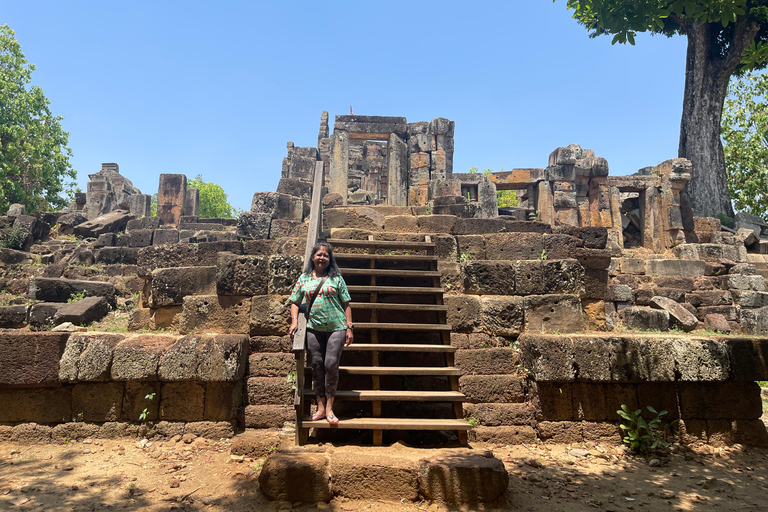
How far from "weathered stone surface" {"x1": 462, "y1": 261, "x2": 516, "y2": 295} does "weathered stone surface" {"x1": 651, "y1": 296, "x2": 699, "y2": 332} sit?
249 inches

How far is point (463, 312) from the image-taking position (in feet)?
16.7

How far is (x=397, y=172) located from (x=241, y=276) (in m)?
11.4

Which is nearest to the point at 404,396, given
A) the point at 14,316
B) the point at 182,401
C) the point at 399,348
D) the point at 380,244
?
the point at 399,348

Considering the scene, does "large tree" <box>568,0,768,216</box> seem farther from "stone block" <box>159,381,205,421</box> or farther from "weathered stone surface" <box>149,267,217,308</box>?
"stone block" <box>159,381,205,421</box>

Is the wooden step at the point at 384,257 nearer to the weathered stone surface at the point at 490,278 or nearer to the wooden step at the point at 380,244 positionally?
the wooden step at the point at 380,244

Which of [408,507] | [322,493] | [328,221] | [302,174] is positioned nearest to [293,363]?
[322,493]

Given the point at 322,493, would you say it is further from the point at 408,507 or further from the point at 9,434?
the point at 9,434

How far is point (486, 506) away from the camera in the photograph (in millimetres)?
3262

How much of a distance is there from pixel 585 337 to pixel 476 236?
2.13 m

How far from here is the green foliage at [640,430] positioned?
169 inches

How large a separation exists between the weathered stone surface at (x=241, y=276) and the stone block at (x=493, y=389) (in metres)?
2.47

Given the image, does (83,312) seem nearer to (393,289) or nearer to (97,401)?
(97,401)

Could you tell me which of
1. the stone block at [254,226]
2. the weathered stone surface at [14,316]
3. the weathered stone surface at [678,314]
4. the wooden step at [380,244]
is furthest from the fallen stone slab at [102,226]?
the weathered stone surface at [678,314]

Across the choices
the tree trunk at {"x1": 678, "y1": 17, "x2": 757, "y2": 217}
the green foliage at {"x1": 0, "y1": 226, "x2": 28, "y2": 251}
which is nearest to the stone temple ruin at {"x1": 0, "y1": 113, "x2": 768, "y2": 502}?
the green foliage at {"x1": 0, "y1": 226, "x2": 28, "y2": 251}
